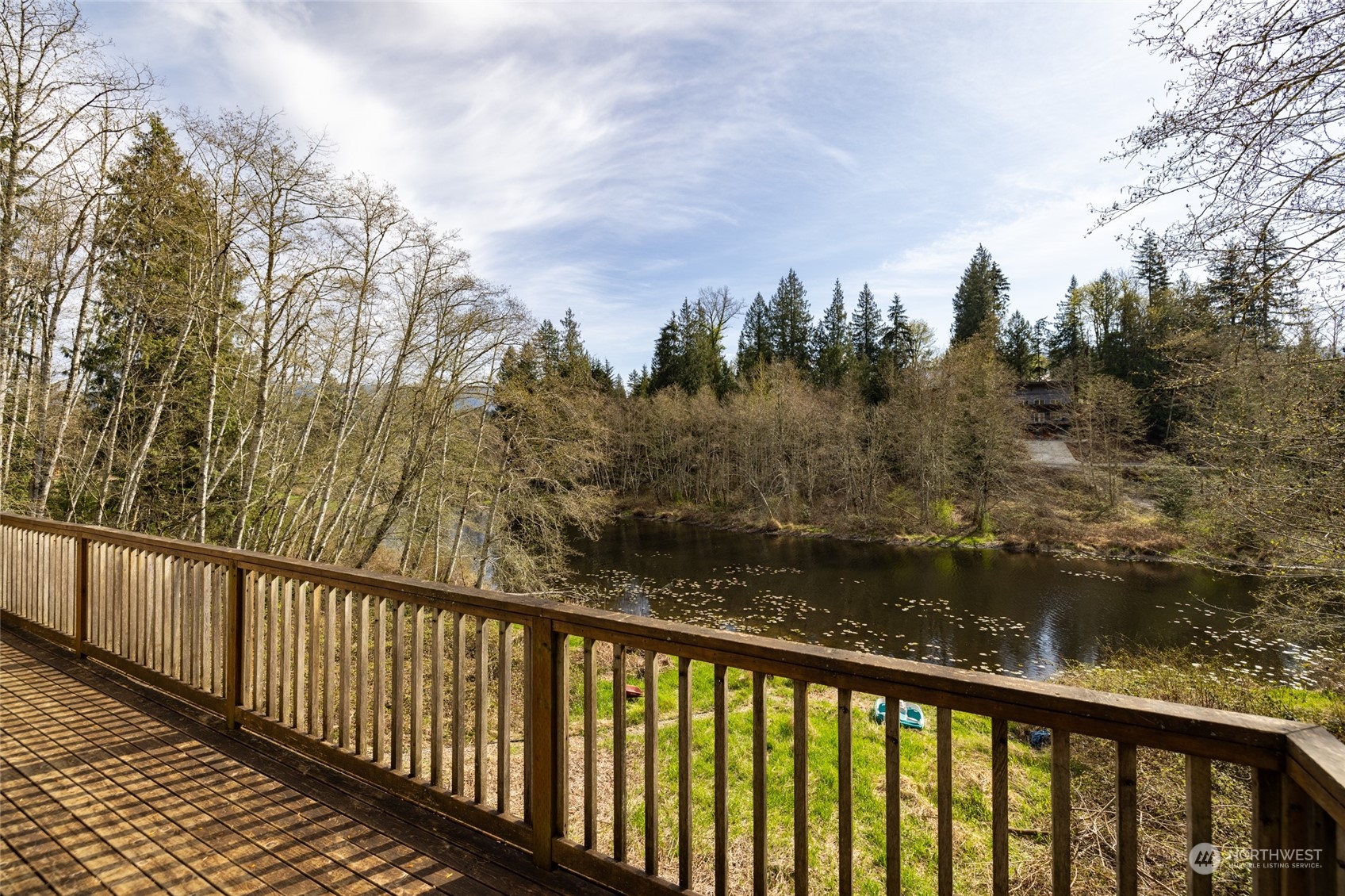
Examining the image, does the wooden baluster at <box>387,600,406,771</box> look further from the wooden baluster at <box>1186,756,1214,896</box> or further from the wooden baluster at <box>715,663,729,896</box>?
the wooden baluster at <box>1186,756,1214,896</box>

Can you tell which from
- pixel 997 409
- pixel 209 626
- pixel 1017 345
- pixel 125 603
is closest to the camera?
pixel 209 626

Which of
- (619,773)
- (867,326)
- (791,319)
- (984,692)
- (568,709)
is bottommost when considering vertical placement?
(619,773)

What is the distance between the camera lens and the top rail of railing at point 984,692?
1146mm

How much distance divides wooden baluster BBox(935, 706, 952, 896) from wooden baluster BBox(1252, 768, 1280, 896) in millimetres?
538

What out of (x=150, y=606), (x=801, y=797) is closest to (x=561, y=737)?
(x=801, y=797)

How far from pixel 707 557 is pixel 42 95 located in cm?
2002

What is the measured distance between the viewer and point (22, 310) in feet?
24.1

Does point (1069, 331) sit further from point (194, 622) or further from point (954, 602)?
point (194, 622)

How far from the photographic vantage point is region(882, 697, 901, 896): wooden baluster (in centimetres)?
156

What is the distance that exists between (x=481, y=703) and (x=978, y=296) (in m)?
45.7

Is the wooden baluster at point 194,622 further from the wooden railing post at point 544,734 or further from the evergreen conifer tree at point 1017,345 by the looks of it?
the evergreen conifer tree at point 1017,345

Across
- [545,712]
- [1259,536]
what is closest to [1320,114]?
[1259,536]

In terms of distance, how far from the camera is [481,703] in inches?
96.0

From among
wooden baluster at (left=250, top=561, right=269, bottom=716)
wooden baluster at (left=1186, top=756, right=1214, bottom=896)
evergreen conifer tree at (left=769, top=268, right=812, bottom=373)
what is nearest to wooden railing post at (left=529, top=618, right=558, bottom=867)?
wooden baluster at (left=1186, top=756, right=1214, bottom=896)
